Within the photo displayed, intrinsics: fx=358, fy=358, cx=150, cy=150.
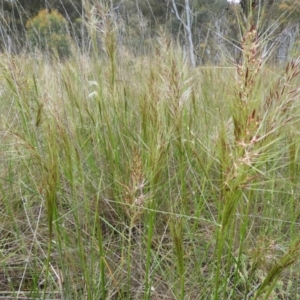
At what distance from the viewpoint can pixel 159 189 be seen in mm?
979

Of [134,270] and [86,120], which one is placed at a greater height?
[86,120]

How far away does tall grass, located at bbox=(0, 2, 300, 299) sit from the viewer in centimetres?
56

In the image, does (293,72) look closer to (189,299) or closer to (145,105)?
(145,105)

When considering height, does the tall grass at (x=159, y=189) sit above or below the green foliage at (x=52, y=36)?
below

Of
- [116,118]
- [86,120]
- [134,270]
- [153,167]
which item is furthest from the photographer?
[86,120]

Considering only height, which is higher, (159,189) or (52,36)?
(52,36)

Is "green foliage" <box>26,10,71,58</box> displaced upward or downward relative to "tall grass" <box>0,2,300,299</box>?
upward

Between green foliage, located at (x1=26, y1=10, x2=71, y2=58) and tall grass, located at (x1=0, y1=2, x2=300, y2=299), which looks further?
green foliage, located at (x1=26, y1=10, x2=71, y2=58)

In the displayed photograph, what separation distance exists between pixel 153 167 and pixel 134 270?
0.43 m

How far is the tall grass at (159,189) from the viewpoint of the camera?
1.85ft

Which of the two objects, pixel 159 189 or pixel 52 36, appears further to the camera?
pixel 52 36

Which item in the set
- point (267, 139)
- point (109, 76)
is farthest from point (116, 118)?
point (267, 139)

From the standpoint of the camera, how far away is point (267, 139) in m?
0.56

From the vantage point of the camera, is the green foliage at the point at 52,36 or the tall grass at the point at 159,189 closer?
the tall grass at the point at 159,189
